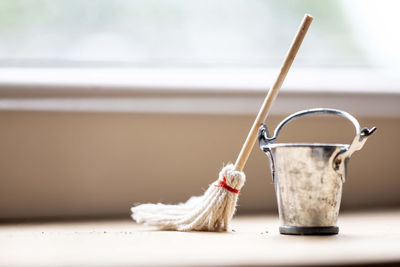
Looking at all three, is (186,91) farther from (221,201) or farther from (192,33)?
(221,201)

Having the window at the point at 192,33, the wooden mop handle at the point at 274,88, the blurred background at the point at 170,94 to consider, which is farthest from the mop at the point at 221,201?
the window at the point at 192,33

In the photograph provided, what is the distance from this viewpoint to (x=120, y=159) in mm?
1539

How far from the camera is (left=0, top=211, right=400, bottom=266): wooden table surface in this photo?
2.42 feet

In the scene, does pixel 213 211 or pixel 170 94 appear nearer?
pixel 213 211

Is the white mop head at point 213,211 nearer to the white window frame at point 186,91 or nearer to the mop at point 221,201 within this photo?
the mop at point 221,201

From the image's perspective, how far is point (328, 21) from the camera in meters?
1.84

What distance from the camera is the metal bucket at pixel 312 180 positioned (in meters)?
1.00

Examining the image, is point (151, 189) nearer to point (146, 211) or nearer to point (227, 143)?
point (227, 143)

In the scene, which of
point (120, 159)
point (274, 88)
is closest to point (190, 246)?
point (274, 88)

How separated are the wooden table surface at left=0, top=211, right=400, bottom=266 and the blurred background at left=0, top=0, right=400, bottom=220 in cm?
27

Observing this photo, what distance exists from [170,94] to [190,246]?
28.4 inches

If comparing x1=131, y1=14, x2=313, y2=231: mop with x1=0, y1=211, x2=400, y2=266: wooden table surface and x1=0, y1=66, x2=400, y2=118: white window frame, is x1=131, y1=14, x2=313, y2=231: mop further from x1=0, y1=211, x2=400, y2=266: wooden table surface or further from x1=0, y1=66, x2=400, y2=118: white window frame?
x1=0, y1=66, x2=400, y2=118: white window frame

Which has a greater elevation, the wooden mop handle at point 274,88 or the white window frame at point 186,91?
the white window frame at point 186,91

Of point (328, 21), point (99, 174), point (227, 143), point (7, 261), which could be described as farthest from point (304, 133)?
point (7, 261)
